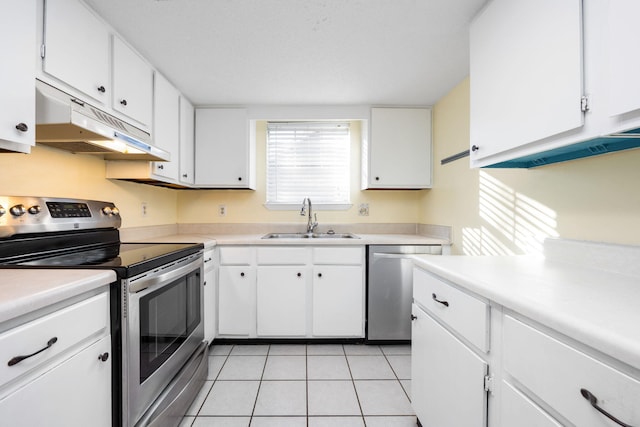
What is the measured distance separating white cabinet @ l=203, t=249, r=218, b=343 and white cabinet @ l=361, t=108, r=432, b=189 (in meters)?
1.56

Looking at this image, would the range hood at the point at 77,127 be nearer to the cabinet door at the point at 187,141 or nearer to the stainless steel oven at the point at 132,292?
the stainless steel oven at the point at 132,292

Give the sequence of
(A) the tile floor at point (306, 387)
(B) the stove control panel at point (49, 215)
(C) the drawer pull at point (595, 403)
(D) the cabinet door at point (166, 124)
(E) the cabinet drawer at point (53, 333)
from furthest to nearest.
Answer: (D) the cabinet door at point (166, 124) → (A) the tile floor at point (306, 387) → (B) the stove control panel at point (49, 215) → (E) the cabinet drawer at point (53, 333) → (C) the drawer pull at point (595, 403)

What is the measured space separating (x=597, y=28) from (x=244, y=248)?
2230mm

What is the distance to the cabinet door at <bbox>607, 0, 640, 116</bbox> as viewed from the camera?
2.27ft

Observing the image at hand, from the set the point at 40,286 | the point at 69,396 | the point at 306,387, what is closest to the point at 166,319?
the point at 69,396

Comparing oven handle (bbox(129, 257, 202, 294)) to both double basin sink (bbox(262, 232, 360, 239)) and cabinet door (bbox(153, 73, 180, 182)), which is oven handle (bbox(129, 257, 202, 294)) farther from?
double basin sink (bbox(262, 232, 360, 239))

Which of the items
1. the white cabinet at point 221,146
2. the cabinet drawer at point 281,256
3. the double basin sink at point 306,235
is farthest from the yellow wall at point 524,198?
the white cabinet at point 221,146

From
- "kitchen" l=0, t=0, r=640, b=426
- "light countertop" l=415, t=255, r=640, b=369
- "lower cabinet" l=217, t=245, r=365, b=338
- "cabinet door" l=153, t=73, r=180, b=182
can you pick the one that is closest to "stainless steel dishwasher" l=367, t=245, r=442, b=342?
"lower cabinet" l=217, t=245, r=365, b=338

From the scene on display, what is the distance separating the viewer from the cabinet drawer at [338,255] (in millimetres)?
2283

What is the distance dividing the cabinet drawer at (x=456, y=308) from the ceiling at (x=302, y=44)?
134cm

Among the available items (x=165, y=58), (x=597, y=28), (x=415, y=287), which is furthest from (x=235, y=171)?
(x=597, y=28)

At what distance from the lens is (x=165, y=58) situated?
1.81 m

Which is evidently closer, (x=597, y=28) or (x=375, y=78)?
(x=597, y=28)

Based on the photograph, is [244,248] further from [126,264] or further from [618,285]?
[618,285]
